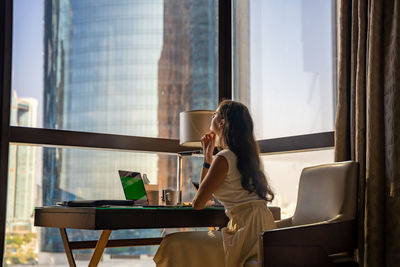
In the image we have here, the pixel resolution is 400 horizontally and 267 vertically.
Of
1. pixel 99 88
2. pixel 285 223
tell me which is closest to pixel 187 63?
pixel 99 88

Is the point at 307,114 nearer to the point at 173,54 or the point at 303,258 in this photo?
the point at 173,54

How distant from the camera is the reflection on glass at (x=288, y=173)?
374cm

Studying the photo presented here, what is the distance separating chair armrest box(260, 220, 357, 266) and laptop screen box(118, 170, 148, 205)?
3.91 ft

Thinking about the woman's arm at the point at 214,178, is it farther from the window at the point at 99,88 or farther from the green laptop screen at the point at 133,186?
the window at the point at 99,88

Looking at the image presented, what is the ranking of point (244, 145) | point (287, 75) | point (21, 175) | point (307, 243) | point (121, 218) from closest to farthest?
point (307, 243), point (121, 218), point (244, 145), point (21, 175), point (287, 75)

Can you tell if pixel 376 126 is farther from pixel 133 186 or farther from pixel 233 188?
pixel 133 186

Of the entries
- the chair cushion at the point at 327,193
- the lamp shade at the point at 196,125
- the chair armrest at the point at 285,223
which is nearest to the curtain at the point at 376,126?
the chair cushion at the point at 327,193

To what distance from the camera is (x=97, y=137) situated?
12.5ft

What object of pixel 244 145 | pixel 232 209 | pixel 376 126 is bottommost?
pixel 232 209

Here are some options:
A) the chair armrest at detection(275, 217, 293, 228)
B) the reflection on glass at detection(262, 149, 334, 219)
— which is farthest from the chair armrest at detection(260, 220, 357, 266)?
the reflection on glass at detection(262, 149, 334, 219)

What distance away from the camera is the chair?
226cm

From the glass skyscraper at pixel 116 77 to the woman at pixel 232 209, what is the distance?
1572 mm

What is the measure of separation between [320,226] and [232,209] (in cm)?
43

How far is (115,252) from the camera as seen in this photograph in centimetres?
397
